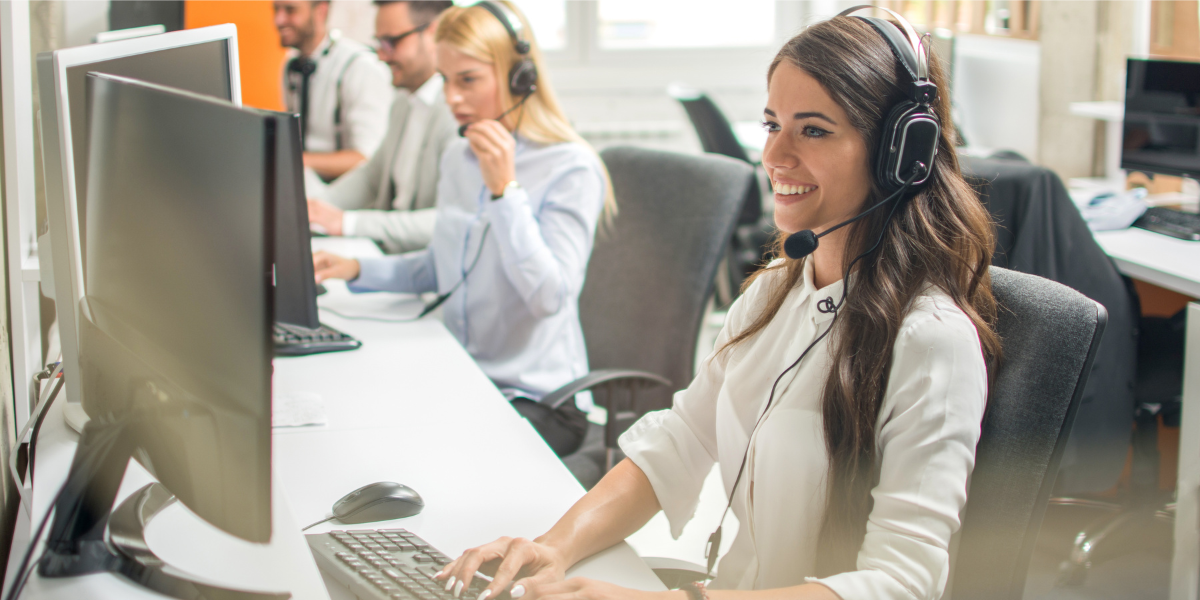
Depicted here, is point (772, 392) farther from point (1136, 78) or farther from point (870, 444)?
point (1136, 78)

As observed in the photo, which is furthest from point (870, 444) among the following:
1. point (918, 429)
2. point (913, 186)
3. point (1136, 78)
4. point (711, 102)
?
point (711, 102)

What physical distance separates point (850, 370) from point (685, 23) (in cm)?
441

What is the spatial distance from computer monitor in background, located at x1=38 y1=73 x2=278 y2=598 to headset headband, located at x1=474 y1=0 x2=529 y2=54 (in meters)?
0.92

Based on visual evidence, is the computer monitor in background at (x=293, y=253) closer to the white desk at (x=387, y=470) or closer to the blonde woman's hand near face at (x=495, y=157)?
the white desk at (x=387, y=470)

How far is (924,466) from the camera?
0.77m

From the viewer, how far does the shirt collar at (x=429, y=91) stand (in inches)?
95.5

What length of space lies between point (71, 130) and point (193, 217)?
44 cm

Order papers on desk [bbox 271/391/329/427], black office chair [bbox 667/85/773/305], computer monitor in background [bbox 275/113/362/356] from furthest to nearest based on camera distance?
black office chair [bbox 667/85/773/305], papers on desk [bbox 271/391/329/427], computer monitor in background [bbox 275/113/362/356]

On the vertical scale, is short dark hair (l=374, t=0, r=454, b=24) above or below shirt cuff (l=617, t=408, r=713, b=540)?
above

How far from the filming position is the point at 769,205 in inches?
148

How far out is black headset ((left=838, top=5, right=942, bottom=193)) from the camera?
2.74 feet

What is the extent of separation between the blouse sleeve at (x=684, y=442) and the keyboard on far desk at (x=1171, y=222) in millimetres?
1565

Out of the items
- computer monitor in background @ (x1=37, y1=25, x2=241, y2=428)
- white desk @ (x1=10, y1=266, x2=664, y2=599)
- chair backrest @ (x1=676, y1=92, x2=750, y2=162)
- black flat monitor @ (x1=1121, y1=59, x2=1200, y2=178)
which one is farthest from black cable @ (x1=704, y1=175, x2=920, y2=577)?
chair backrest @ (x1=676, y1=92, x2=750, y2=162)

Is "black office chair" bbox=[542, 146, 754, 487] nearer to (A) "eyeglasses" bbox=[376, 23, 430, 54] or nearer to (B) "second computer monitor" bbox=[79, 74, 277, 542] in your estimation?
(B) "second computer monitor" bbox=[79, 74, 277, 542]
